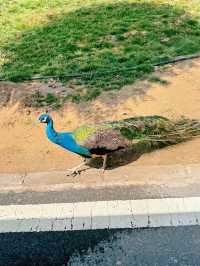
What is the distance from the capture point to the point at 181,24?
10.2 m

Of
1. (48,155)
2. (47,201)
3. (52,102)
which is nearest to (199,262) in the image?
(47,201)

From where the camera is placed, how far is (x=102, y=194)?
5711 millimetres

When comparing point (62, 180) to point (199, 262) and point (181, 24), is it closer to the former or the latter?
point (199, 262)

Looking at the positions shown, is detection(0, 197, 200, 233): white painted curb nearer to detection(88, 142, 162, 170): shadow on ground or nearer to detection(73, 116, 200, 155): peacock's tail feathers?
detection(73, 116, 200, 155): peacock's tail feathers

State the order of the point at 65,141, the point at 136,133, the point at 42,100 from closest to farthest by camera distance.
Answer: the point at 65,141, the point at 136,133, the point at 42,100

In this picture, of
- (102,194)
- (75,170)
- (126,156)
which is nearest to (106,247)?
(102,194)

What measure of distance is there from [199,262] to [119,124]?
205 cm

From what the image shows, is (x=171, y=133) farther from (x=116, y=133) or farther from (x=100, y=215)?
(x=100, y=215)

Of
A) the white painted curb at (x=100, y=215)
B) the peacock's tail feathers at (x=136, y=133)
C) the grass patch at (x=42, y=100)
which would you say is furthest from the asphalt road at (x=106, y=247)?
the grass patch at (x=42, y=100)

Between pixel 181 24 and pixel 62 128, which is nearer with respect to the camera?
pixel 62 128

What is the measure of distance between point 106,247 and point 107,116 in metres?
2.71

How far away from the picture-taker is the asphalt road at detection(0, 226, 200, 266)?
4.87m

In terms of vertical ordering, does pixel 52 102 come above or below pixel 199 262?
below

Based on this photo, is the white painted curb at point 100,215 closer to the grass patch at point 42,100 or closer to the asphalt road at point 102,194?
the asphalt road at point 102,194
